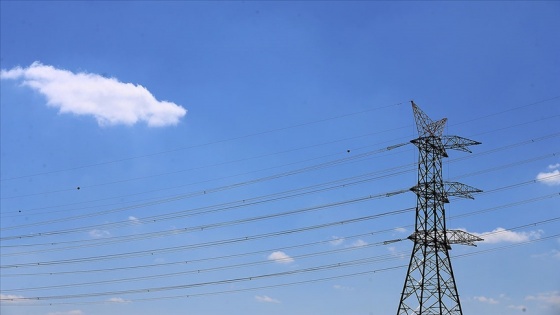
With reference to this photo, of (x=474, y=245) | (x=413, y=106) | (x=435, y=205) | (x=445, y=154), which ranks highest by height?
(x=413, y=106)

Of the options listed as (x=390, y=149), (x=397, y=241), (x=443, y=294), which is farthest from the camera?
(x=390, y=149)

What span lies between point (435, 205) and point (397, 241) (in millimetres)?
4732

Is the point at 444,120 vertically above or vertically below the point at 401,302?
above

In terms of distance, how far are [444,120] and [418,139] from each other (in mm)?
3043

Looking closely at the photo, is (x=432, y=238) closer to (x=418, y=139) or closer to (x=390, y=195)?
(x=390, y=195)

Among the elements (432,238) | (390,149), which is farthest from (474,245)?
(390,149)

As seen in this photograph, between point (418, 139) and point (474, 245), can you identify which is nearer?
point (474, 245)

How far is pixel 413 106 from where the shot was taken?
56812 mm

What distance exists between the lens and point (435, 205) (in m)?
53.6

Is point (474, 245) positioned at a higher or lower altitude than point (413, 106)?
lower

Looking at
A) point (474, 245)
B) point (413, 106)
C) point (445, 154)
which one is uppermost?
point (413, 106)

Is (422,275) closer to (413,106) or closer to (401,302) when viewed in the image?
(401,302)

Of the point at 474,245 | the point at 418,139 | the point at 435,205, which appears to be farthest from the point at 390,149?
the point at 474,245

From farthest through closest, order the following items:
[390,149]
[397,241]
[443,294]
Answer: [390,149]
[397,241]
[443,294]
